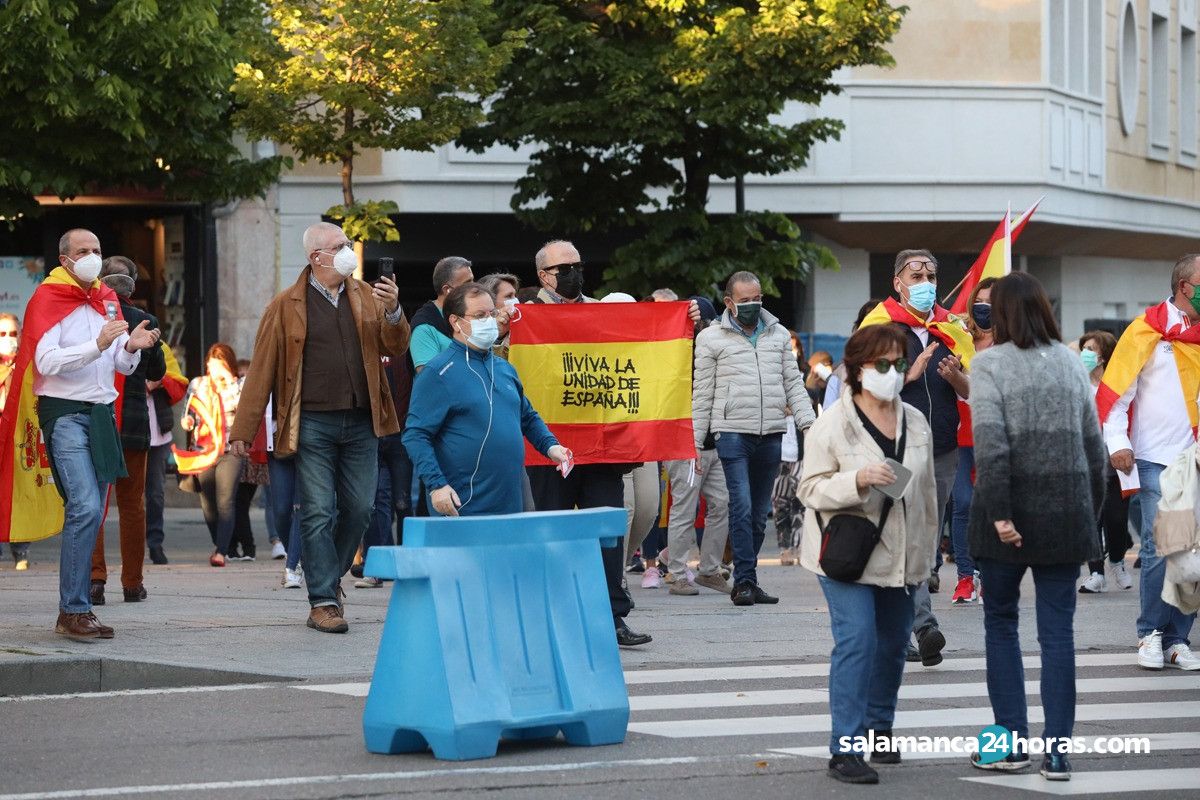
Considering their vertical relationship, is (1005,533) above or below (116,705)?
above

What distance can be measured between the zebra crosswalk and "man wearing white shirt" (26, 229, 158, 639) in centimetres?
166

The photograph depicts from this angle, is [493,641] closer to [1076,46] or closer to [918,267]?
[918,267]

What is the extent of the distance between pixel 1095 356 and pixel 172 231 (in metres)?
13.4

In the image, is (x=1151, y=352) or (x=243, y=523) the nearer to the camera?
(x=1151, y=352)

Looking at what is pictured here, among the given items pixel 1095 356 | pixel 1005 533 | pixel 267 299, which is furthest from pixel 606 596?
pixel 267 299

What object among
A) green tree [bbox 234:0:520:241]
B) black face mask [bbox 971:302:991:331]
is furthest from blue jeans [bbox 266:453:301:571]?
black face mask [bbox 971:302:991:331]

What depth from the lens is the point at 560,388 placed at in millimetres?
10852

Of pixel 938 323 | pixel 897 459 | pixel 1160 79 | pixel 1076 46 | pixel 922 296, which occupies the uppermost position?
pixel 1160 79

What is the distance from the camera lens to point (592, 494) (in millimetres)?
10383

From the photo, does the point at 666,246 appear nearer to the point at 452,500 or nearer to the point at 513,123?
the point at 513,123

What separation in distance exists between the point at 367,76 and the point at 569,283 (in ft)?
25.2

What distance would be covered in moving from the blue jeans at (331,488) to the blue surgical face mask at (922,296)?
9.86 ft

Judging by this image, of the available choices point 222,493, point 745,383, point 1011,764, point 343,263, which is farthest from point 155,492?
point 1011,764

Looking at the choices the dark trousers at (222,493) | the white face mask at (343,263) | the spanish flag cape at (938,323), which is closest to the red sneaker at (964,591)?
the spanish flag cape at (938,323)
